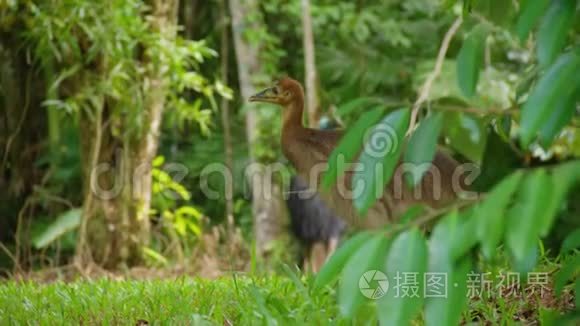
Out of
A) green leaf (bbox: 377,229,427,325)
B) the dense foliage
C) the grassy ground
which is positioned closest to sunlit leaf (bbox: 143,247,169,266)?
the dense foliage

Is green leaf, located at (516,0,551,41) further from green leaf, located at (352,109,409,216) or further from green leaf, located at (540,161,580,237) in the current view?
green leaf, located at (540,161,580,237)

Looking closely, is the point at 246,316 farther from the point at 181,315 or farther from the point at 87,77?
the point at 87,77

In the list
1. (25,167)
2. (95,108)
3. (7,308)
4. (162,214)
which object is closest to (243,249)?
(162,214)

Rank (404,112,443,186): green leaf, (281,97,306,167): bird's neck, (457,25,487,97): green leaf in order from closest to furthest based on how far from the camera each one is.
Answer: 1. (404,112,443,186): green leaf
2. (457,25,487,97): green leaf
3. (281,97,306,167): bird's neck

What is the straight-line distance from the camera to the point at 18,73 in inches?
375

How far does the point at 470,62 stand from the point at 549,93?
0.37m

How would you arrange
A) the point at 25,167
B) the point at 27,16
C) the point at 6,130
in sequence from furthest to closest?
the point at 25,167 → the point at 6,130 → the point at 27,16

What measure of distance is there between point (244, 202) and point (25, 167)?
288cm

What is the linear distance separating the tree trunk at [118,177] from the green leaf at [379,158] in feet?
20.5

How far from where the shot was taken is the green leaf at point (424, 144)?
2.03 meters

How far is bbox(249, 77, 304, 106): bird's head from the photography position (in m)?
6.29

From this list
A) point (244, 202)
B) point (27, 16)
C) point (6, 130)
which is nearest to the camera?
point (27, 16)

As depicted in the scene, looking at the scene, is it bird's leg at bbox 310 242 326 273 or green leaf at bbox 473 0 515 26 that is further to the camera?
bird's leg at bbox 310 242 326 273

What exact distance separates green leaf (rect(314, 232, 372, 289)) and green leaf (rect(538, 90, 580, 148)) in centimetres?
43
